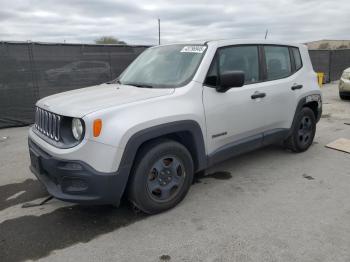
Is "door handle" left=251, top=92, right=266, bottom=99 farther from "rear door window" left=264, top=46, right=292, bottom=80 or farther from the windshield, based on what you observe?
the windshield

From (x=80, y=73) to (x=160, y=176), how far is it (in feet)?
21.0

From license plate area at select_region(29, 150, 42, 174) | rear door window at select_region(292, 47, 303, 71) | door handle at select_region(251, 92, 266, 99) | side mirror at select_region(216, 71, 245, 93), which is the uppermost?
rear door window at select_region(292, 47, 303, 71)

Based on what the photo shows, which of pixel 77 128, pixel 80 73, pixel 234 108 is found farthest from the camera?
pixel 80 73

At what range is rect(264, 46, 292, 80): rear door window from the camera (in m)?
4.62

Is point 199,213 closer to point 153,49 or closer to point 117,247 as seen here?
point 117,247

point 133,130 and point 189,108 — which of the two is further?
point 189,108

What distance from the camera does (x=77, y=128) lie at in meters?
3.04

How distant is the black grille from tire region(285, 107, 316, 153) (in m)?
3.45

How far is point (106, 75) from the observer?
9.60 meters

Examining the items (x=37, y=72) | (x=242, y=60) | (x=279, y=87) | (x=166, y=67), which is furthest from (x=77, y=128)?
(x=37, y=72)

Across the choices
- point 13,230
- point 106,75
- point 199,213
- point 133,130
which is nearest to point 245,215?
point 199,213

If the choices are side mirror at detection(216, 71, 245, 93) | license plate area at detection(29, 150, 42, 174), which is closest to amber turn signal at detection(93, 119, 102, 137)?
license plate area at detection(29, 150, 42, 174)

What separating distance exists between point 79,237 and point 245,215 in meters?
1.64

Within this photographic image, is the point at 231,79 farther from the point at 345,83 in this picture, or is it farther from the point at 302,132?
the point at 345,83
